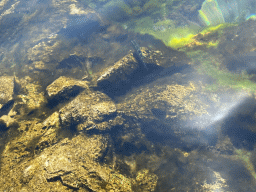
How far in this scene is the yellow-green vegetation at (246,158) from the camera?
222 inches

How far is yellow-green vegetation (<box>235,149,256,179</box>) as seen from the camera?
18.5 ft

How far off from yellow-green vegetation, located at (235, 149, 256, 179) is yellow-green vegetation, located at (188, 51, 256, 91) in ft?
10.2

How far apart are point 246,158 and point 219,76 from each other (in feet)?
13.9

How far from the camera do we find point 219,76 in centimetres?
796

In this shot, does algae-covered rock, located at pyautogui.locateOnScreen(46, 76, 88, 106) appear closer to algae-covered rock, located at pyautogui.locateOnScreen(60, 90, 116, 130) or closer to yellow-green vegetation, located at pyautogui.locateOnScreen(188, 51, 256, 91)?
algae-covered rock, located at pyautogui.locateOnScreen(60, 90, 116, 130)

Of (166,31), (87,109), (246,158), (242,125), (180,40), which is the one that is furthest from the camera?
(166,31)

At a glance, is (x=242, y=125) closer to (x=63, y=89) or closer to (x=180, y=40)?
(x=180, y=40)

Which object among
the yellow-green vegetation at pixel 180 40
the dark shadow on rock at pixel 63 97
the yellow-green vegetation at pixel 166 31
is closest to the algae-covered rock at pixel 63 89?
the dark shadow on rock at pixel 63 97

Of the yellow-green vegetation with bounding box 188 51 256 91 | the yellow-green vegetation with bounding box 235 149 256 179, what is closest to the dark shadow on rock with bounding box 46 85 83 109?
the yellow-green vegetation with bounding box 188 51 256 91

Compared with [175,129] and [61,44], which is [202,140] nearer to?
[175,129]

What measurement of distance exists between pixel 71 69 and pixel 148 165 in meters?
7.20

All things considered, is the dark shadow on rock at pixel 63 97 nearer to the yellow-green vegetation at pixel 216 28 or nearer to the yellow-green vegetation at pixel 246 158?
the yellow-green vegetation at pixel 246 158

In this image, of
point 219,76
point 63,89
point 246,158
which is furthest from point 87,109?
point 219,76

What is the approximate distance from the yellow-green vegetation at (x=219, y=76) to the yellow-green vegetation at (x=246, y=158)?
10.2ft
